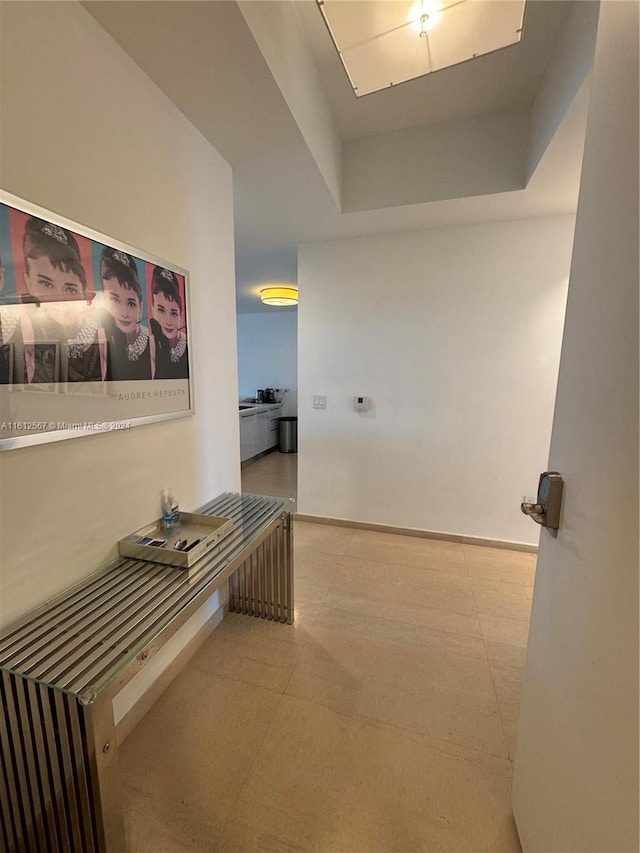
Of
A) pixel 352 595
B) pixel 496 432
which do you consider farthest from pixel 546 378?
pixel 352 595

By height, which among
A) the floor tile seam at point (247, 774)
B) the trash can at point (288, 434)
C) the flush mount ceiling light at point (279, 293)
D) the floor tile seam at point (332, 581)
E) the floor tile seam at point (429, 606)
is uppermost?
the flush mount ceiling light at point (279, 293)

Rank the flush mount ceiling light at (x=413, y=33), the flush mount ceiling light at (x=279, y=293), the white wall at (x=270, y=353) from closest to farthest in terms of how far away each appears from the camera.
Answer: the flush mount ceiling light at (x=413, y=33), the flush mount ceiling light at (x=279, y=293), the white wall at (x=270, y=353)

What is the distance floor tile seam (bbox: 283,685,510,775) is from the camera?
4.23 feet

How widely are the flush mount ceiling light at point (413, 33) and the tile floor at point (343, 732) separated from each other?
285 centimetres

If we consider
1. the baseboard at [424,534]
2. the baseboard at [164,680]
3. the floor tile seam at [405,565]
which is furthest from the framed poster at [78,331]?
the baseboard at [424,534]

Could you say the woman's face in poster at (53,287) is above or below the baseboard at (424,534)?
above

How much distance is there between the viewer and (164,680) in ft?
5.06

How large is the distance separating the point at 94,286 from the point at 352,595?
2102 mm

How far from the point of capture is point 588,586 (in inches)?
29.0

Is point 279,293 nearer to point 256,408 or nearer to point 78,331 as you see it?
point 256,408

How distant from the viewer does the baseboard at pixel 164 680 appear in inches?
53.4

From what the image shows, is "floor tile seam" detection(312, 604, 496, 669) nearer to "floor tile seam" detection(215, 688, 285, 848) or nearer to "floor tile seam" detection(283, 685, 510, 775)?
"floor tile seam" detection(283, 685, 510, 775)

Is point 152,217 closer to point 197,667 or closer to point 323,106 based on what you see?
point 323,106

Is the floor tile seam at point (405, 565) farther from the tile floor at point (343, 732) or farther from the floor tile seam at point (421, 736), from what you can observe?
the floor tile seam at point (421, 736)
